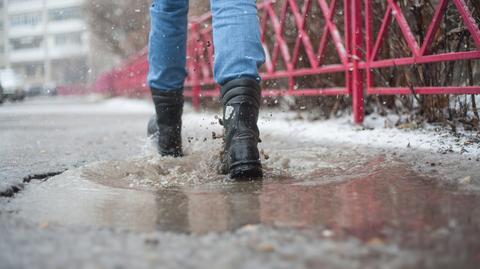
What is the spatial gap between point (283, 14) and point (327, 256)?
3.91 metres

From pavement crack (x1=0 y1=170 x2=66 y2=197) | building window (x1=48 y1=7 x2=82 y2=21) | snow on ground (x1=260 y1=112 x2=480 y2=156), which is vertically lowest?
pavement crack (x1=0 y1=170 x2=66 y2=197)

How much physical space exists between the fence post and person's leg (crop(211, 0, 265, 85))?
66.5 inches

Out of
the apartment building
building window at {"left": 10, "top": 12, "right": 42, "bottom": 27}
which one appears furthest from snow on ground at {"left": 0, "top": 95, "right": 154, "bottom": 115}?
building window at {"left": 10, "top": 12, "right": 42, "bottom": 27}

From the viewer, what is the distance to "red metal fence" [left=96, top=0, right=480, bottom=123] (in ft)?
8.97

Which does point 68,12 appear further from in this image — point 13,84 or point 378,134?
point 378,134

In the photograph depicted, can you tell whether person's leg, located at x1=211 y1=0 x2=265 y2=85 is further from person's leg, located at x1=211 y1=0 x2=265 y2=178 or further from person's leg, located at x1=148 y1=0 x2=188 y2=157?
person's leg, located at x1=148 y1=0 x2=188 y2=157

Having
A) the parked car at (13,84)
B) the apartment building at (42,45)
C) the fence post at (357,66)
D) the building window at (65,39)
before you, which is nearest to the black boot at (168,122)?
the fence post at (357,66)

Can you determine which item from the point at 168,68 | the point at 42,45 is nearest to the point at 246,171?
the point at 168,68

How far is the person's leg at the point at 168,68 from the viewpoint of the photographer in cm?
248

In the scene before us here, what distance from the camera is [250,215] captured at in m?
1.28

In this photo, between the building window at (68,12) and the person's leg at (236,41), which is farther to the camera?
the building window at (68,12)

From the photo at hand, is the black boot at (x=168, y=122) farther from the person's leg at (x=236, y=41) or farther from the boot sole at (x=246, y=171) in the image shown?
the boot sole at (x=246, y=171)

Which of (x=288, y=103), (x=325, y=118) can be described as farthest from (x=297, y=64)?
(x=325, y=118)

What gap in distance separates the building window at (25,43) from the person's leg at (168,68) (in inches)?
2257
